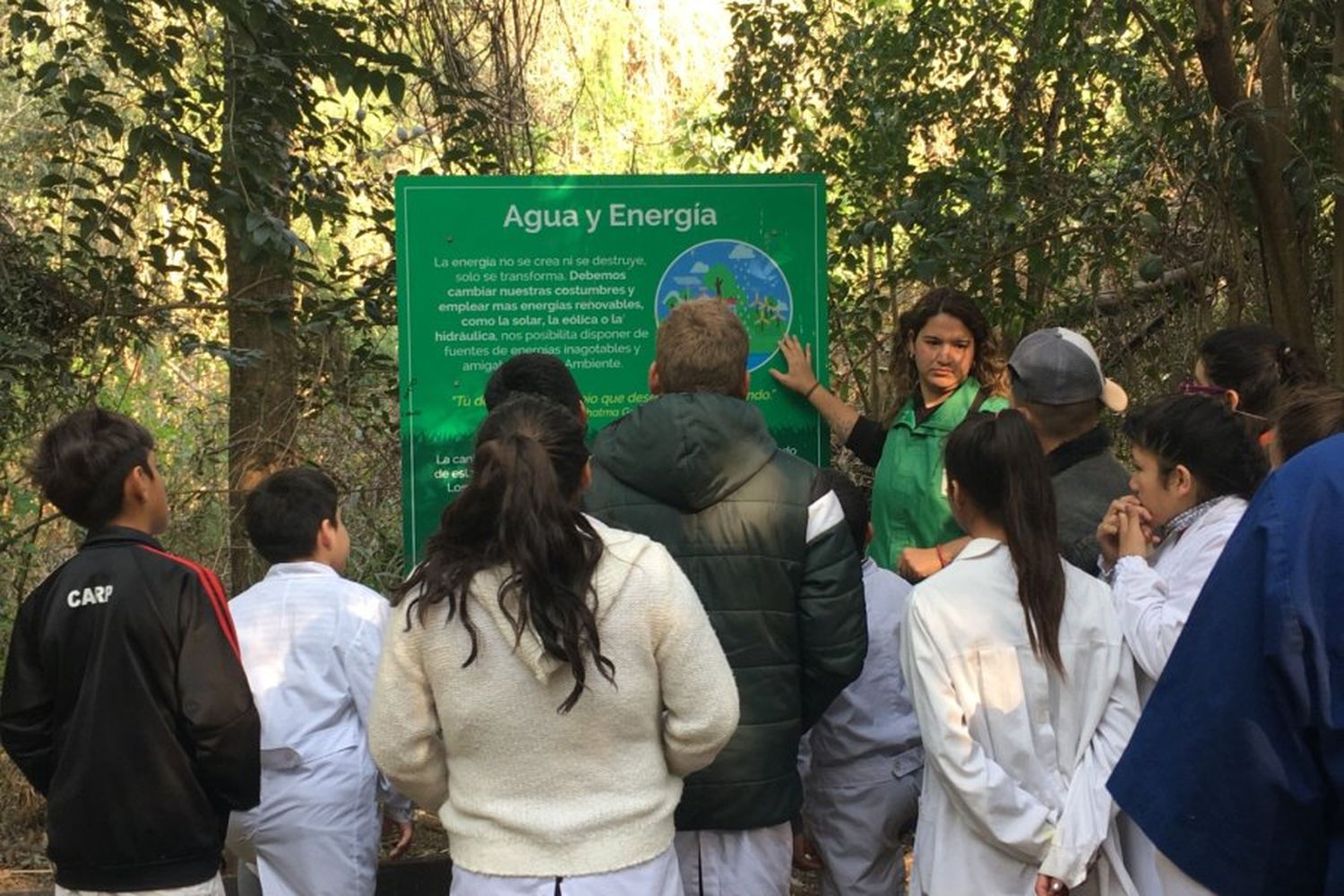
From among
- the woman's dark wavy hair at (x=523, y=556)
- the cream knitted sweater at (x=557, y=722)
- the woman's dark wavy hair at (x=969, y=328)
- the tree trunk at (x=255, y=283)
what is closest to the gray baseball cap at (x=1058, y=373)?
the woman's dark wavy hair at (x=969, y=328)

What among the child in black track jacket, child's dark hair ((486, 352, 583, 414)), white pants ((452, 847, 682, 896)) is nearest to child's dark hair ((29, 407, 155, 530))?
the child in black track jacket

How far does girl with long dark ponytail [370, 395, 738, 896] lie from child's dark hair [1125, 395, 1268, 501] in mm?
1202

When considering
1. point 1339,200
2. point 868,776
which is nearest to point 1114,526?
point 868,776

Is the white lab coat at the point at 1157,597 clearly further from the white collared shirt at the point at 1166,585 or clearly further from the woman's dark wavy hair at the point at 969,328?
the woman's dark wavy hair at the point at 969,328

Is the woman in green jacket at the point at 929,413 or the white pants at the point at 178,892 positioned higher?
the woman in green jacket at the point at 929,413

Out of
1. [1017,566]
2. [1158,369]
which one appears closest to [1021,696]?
[1017,566]

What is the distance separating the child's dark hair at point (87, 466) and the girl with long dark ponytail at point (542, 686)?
864 millimetres

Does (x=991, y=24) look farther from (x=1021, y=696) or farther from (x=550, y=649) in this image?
(x=550, y=649)

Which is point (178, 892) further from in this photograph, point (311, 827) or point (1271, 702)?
point (1271, 702)

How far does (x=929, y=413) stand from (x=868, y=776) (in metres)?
1.14

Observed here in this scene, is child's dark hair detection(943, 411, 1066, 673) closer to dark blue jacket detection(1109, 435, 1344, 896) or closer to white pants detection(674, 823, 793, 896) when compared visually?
white pants detection(674, 823, 793, 896)

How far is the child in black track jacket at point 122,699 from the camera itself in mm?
3158

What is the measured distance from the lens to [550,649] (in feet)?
8.82

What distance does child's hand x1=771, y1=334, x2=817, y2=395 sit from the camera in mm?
4742
